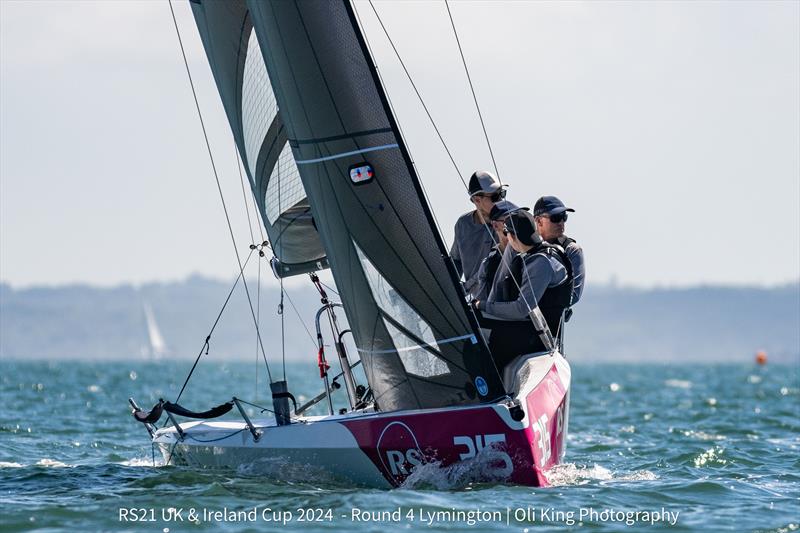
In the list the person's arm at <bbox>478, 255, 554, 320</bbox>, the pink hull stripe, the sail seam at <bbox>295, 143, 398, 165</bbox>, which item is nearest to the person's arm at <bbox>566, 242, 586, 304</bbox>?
the person's arm at <bbox>478, 255, 554, 320</bbox>

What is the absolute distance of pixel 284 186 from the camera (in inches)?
343

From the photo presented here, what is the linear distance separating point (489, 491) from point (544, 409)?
0.67m

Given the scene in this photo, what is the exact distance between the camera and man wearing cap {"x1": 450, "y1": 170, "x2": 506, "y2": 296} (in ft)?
26.6

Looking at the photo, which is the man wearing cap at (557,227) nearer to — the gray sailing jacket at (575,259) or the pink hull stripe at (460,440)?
the gray sailing jacket at (575,259)

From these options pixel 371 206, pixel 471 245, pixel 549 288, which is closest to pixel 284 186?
pixel 471 245

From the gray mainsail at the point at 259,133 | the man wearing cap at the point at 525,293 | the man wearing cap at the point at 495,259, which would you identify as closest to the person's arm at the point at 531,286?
the man wearing cap at the point at 525,293

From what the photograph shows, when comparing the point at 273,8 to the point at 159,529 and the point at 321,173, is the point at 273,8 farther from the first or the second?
the point at 159,529

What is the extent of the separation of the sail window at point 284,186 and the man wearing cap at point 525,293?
1597 mm

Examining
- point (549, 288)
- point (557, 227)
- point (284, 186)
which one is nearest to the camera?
point (549, 288)

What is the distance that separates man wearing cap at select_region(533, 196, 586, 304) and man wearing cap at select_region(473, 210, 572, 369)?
0.77 ft

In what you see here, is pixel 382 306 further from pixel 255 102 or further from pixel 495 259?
pixel 255 102

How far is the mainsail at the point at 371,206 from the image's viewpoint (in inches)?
288

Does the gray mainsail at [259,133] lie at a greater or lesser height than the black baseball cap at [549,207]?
greater

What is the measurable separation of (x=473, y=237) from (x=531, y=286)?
934 mm
